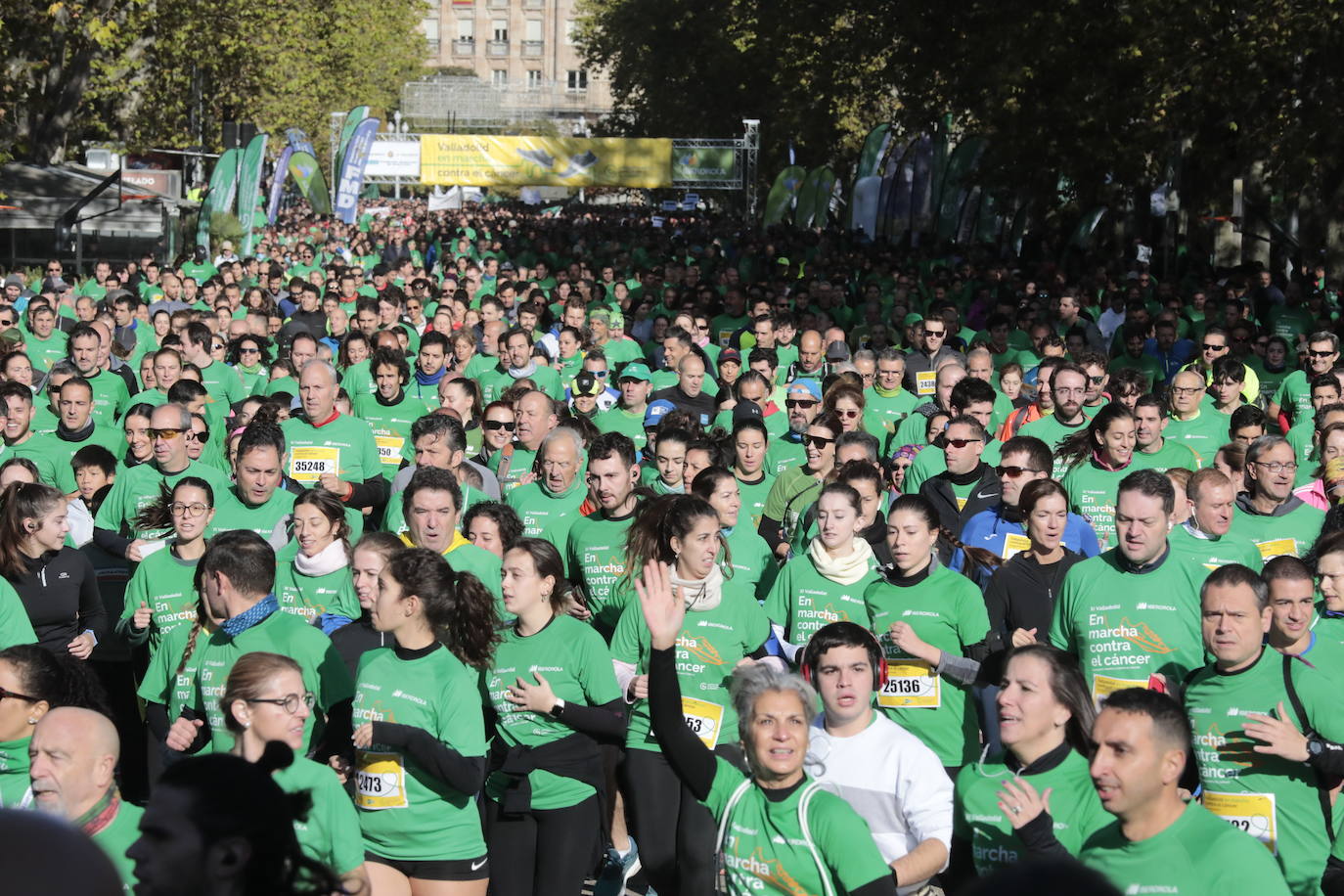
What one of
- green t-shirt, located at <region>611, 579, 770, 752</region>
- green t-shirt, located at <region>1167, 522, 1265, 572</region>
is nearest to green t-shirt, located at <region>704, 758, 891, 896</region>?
green t-shirt, located at <region>611, 579, 770, 752</region>

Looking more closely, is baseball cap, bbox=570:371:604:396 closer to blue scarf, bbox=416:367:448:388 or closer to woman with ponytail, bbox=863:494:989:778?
blue scarf, bbox=416:367:448:388

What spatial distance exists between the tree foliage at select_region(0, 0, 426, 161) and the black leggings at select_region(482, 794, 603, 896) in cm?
2273

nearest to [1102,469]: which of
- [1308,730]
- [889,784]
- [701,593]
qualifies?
[701,593]

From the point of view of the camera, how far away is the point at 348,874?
16.5ft

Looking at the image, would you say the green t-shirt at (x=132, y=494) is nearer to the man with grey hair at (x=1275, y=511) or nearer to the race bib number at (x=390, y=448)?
the race bib number at (x=390, y=448)

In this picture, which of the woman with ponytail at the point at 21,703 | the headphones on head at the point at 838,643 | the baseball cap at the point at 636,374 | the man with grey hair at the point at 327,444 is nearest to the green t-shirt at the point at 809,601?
the headphones on head at the point at 838,643

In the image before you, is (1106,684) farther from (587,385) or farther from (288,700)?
(587,385)

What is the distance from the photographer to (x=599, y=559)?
26.6ft

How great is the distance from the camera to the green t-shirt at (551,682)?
652 cm

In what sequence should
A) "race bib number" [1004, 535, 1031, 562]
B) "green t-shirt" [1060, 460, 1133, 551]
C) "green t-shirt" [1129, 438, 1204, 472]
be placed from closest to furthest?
"race bib number" [1004, 535, 1031, 562], "green t-shirt" [1060, 460, 1133, 551], "green t-shirt" [1129, 438, 1204, 472]

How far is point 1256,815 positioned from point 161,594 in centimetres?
421

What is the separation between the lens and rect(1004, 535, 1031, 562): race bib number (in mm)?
8422

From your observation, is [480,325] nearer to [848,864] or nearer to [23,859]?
[848,864]

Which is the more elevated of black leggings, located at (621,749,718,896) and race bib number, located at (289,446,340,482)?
race bib number, located at (289,446,340,482)
